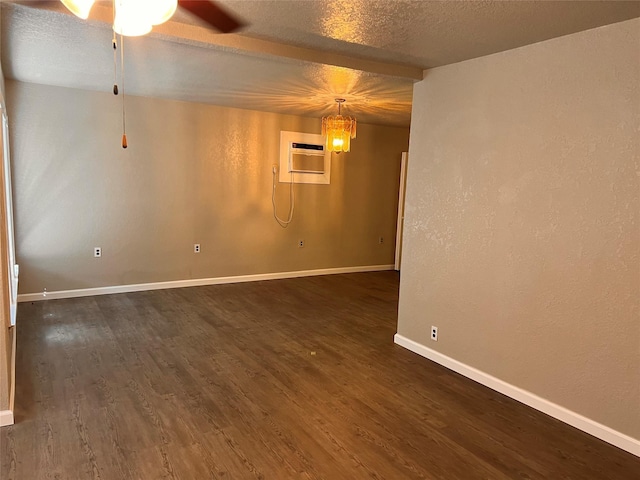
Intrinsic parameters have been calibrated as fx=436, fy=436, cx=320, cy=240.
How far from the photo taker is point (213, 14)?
225cm

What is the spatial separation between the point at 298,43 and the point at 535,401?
2816 mm

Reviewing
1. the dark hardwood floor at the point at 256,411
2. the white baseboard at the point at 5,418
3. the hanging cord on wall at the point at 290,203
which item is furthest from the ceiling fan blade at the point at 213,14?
the hanging cord on wall at the point at 290,203

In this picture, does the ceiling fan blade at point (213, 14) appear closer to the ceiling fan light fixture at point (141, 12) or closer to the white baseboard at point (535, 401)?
the ceiling fan light fixture at point (141, 12)

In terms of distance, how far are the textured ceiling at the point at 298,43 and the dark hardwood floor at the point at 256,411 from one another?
2.25 metres

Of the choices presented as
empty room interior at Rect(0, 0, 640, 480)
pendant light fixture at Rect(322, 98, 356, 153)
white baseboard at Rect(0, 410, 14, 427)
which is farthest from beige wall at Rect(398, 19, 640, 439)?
white baseboard at Rect(0, 410, 14, 427)

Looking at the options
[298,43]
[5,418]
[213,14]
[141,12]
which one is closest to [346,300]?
[298,43]

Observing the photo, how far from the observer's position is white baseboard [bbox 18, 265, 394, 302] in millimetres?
4855

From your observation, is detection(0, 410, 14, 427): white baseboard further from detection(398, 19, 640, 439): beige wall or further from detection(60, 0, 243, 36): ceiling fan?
detection(398, 19, 640, 439): beige wall

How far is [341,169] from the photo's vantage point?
6.77 metres

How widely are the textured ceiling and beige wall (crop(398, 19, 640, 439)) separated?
240 millimetres

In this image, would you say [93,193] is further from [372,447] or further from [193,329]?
[372,447]

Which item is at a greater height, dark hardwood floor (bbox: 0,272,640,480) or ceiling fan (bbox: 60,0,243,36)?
ceiling fan (bbox: 60,0,243,36)

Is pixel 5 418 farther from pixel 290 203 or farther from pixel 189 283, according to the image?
pixel 290 203

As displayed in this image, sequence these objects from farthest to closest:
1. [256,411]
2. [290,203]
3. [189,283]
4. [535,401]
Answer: [290,203]
[189,283]
[535,401]
[256,411]
